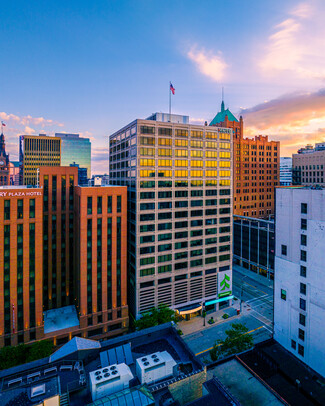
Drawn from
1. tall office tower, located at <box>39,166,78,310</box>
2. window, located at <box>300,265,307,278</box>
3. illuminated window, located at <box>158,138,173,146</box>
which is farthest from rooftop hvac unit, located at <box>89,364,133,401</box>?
illuminated window, located at <box>158,138,173,146</box>

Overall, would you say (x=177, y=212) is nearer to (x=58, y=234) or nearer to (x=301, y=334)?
(x=58, y=234)

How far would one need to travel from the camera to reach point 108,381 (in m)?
26.0

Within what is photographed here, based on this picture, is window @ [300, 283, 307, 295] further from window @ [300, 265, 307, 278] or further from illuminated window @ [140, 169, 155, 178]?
illuminated window @ [140, 169, 155, 178]

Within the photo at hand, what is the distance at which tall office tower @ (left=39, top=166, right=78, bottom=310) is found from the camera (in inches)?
2734

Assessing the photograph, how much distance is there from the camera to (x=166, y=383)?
26.8 meters

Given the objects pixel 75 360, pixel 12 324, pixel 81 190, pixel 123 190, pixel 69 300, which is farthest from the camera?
pixel 69 300

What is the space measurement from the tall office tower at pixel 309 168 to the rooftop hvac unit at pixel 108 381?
460ft

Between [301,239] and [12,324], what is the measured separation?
201 ft

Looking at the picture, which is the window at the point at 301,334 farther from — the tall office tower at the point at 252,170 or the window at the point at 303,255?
the tall office tower at the point at 252,170

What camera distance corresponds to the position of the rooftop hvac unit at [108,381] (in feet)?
83.3

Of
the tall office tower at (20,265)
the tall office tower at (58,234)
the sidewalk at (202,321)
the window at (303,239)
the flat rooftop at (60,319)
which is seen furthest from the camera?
the tall office tower at (58,234)

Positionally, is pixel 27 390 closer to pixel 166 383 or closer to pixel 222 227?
pixel 166 383

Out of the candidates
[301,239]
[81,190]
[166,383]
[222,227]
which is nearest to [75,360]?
[166,383]

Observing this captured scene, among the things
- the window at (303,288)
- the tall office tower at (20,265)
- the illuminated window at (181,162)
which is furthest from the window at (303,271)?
the tall office tower at (20,265)
